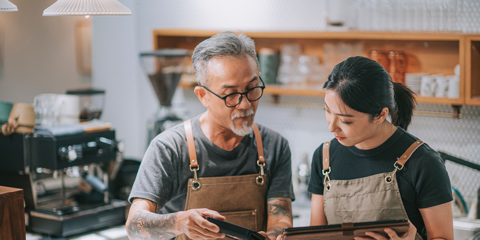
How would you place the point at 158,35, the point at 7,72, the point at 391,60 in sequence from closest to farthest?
1. the point at 391,60
2. the point at 7,72
3. the point at 158,35

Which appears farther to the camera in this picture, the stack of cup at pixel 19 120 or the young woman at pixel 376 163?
the stack of cup at pixel 19 120

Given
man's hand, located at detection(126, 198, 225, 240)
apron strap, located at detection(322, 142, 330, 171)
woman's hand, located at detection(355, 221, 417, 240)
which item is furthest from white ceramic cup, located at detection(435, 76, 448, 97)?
man's hand, located at detection(126, 198, 225, 240)

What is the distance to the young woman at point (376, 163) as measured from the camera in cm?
201

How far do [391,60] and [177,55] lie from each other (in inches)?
61.9

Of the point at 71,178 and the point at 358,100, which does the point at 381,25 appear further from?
the point at 71,178

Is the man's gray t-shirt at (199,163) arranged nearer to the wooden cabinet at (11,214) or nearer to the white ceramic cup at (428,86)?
the wooden cabinet at (11,214)

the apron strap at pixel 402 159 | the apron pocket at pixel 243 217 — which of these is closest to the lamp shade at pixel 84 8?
the apron pocket at pixel 243 217

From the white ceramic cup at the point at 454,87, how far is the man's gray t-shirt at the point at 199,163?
1451 millimetres

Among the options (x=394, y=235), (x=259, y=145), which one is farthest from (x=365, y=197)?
(x=259, y=145)

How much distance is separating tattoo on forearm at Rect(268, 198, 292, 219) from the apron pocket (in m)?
0.07

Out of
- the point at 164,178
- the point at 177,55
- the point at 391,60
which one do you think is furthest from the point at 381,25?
the point at 164,178

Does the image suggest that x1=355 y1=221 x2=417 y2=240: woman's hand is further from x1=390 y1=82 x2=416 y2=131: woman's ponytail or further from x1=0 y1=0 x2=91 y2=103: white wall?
x1=0 y1=0 x2=91 y2=103: white wall

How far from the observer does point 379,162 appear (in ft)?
7.04

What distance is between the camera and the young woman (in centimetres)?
201
